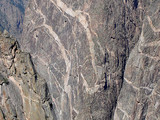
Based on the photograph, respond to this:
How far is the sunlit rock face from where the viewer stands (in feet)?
17.9

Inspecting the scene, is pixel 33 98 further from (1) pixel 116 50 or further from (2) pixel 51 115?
(1) pixel 116 50

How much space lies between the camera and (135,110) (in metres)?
5.75

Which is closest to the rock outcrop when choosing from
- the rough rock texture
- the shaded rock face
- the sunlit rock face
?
the sunlit rock face

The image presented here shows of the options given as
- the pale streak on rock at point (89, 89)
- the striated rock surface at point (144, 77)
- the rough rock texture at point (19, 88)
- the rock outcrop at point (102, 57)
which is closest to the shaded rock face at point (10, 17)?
the rock outcrop at point (102, 57)

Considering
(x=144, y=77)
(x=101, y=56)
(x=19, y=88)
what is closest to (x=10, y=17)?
(x=101, y=56)

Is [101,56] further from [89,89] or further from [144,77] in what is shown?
[144,77]

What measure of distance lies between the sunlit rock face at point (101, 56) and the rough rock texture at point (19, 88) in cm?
305

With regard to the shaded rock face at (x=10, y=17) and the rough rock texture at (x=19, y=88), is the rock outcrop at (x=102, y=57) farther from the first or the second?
the shaded rock face at (x=10, y=17)

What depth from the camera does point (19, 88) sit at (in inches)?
102

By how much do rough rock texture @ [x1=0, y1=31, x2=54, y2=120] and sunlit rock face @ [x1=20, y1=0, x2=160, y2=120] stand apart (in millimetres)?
3052

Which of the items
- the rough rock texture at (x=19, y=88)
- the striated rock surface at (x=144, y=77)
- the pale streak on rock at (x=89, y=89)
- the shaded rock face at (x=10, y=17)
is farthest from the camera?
the shaded rock face at (x=10, y=17)

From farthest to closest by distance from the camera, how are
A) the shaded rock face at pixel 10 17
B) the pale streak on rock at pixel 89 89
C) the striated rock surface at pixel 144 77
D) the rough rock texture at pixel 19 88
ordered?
the shaded rock face at pixel 10 17 → the pale streak on rock at pixel 89 89 → the striated rock surface at pixel 144 77 → the rough rock texture at pixel 19 88

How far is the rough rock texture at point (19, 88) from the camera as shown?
98.3 inches

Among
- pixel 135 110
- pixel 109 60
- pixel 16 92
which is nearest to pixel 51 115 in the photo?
pixel 16 92
